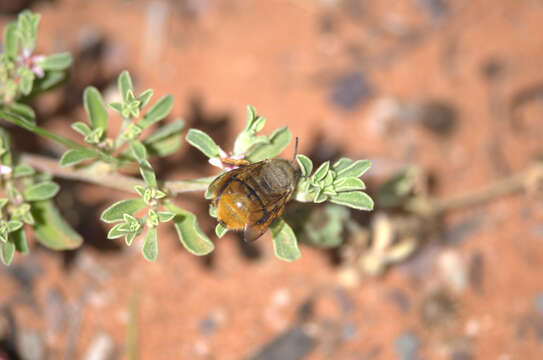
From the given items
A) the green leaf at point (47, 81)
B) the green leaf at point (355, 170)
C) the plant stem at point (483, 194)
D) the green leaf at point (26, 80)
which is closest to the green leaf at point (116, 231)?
the green leaf at point (26, 80)

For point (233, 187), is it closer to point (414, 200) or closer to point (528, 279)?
point (414, 200)

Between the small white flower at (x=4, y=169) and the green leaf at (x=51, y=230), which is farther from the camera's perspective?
the green leaf at (x=51, y=230)

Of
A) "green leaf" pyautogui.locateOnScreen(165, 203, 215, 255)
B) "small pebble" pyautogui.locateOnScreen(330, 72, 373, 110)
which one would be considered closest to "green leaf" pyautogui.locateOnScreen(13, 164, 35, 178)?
"green leaf" pyautogui.locateOnScreen(165, 203, 215, 255)

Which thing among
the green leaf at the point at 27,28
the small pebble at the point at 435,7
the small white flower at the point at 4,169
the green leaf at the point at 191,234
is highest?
the small pebble at the point at 435,7

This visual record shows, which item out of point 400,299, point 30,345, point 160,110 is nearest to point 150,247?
point 160,110

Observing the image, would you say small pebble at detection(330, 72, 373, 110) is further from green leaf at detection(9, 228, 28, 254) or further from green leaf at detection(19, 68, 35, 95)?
green leaf at detection(9, 228, 28, 254)

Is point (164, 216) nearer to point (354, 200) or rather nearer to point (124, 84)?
point (124, 84)

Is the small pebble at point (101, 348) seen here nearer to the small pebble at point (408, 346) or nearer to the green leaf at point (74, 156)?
the green leaf at point (74, 156)

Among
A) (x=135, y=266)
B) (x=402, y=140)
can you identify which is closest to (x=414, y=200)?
(x=402, y=140)
